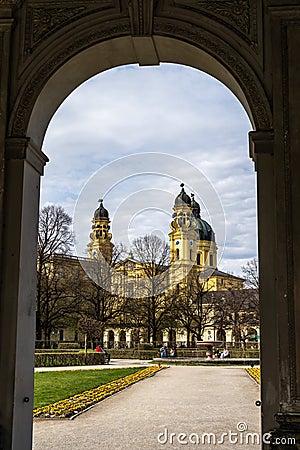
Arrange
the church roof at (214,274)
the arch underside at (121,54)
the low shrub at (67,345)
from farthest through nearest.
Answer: the church roof at (214,274) → the low shrub at (67,345) → the arch underside at (121,54)

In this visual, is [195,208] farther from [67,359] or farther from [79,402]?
[79,402]

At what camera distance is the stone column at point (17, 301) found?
593 centimetres

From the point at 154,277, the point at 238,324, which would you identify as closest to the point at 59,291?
the point at 154,277

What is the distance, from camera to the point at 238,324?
5322cm

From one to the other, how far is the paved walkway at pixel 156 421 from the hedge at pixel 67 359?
37.6 ft

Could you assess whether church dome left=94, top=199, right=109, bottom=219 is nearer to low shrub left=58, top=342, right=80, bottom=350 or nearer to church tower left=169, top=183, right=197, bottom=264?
church tower left=169, top=183, right=197, bottom=264

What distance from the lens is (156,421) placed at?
11.9 metres

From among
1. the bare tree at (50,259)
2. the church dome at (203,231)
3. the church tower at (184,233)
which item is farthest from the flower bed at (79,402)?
the church dome at (203,231)

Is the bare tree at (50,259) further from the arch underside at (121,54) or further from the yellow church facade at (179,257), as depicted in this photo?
the arch underside at (121,54)

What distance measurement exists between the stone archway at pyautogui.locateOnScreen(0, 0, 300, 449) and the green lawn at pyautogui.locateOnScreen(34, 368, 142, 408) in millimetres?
8416

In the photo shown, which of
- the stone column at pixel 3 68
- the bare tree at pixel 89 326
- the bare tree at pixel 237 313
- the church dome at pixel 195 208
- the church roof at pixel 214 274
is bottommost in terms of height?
the bare tree at pixel 89 326

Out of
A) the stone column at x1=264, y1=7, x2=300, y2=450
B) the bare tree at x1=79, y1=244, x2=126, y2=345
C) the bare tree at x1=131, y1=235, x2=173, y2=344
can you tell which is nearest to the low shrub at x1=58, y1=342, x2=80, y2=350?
the bare tree at x1=79, y1=244, x2=126, y2=345

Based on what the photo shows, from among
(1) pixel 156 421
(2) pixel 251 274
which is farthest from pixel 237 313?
(1) pixel 156 421

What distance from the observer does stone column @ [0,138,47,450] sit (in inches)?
233
